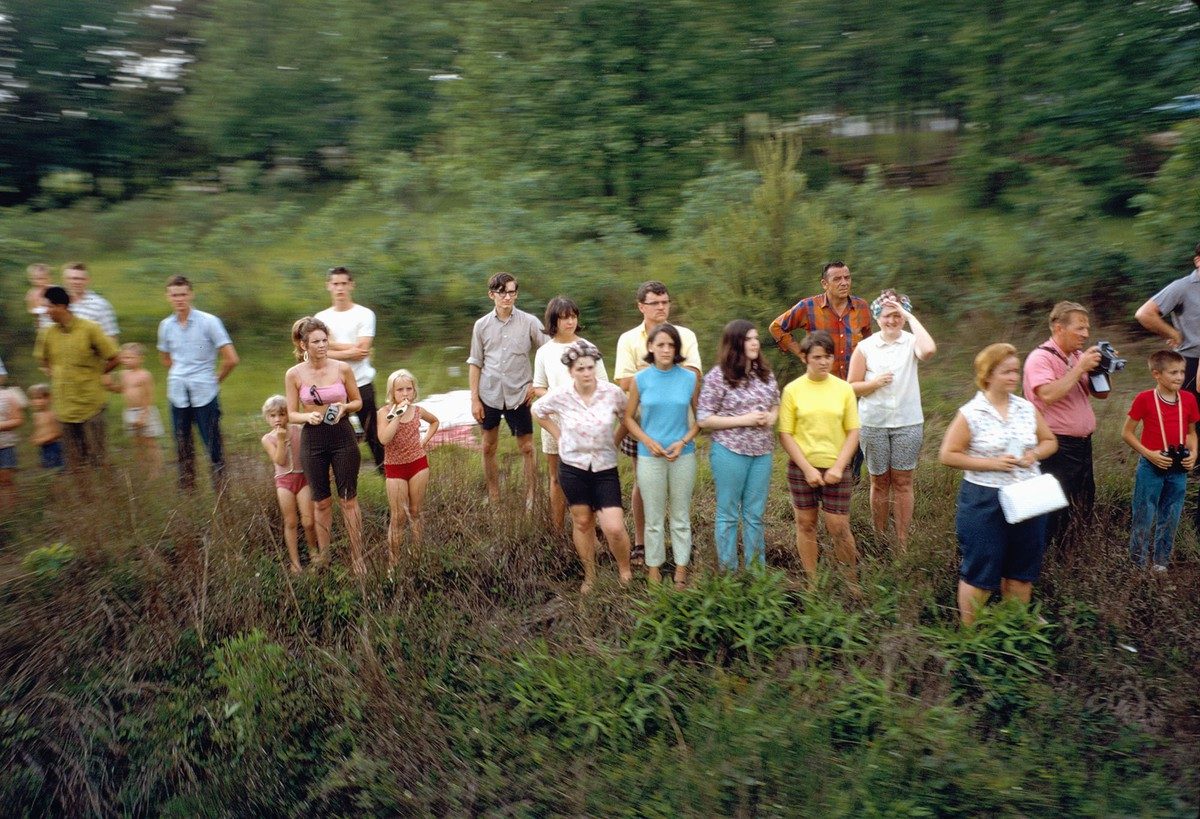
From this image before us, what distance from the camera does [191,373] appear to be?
8.48m

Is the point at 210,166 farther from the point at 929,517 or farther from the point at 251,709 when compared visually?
the point at 929,517

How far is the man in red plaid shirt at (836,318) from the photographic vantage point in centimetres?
774

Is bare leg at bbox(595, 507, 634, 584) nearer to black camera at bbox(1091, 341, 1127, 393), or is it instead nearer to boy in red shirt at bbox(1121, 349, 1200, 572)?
black camera at bbox(1091, 341, 1127, 393)

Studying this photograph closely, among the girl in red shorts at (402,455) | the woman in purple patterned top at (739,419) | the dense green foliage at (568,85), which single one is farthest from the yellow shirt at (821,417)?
the dense green foliage at (568,85)

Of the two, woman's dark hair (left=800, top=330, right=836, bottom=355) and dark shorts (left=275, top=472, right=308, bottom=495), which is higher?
woman's dark hair (left=800, top=330, right=836, bottom=355)

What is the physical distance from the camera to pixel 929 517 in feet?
26.4

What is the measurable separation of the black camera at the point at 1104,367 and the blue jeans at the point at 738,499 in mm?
2267

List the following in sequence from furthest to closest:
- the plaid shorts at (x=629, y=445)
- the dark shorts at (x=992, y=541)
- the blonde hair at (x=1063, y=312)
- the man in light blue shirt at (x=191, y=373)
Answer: the man in light blue shirt at (x=191, y=373), the plaid shorts at (x=629, y=445), the blonde hair at (x=1063, y=312), the dark shorts at (x=992, y=541)

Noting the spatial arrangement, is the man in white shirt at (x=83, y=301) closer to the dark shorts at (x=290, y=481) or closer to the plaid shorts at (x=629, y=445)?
the dark shorts at (x=290, y=481)

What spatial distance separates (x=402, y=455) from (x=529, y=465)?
45.7 inches

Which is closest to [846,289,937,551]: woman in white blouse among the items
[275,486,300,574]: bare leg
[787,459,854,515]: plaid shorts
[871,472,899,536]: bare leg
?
[871,472,899,536]: bare leg

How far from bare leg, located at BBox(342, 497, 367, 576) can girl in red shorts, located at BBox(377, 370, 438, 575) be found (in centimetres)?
23

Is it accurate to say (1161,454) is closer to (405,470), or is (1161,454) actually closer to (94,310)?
(405,470)

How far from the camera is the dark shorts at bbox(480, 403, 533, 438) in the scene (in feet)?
27.3
